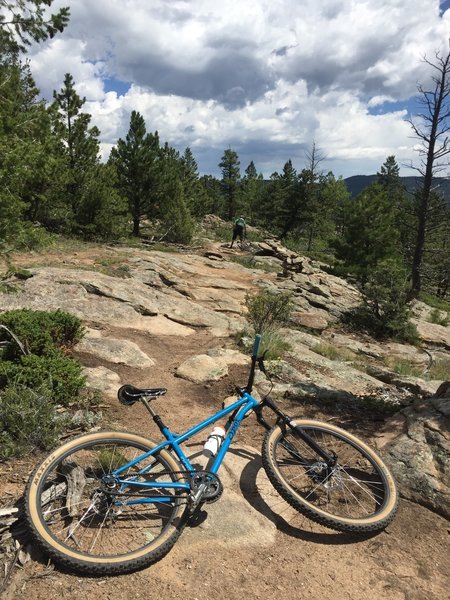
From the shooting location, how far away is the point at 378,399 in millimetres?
6574

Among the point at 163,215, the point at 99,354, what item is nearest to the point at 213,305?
the point at 99,354

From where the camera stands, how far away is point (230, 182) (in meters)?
56.7

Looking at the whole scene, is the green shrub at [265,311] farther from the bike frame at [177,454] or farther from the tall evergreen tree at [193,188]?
the tall evergreen tree at [193,188]

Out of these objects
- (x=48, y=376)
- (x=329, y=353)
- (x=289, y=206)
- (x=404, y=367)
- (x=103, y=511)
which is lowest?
(x=404, y=367)

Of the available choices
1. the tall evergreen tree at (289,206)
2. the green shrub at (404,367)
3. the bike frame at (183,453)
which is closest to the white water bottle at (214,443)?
the bike frame at (183,453)

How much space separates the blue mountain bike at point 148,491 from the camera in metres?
3.00

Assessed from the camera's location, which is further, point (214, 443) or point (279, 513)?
point (279, 513)

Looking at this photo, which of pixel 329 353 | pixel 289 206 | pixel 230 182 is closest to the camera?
pixel 329 353

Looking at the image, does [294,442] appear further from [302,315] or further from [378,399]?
[302,315]

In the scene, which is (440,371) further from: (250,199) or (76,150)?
(250,199)

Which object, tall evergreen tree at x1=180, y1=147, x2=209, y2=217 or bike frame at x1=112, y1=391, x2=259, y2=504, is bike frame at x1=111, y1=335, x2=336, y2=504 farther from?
tall evergreen tree at x1=180, y1=147, x2=209, y2=217

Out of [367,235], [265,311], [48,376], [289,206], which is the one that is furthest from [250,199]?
[48,376]

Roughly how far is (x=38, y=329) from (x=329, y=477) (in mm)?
4535

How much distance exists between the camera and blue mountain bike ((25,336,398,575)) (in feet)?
9.83
